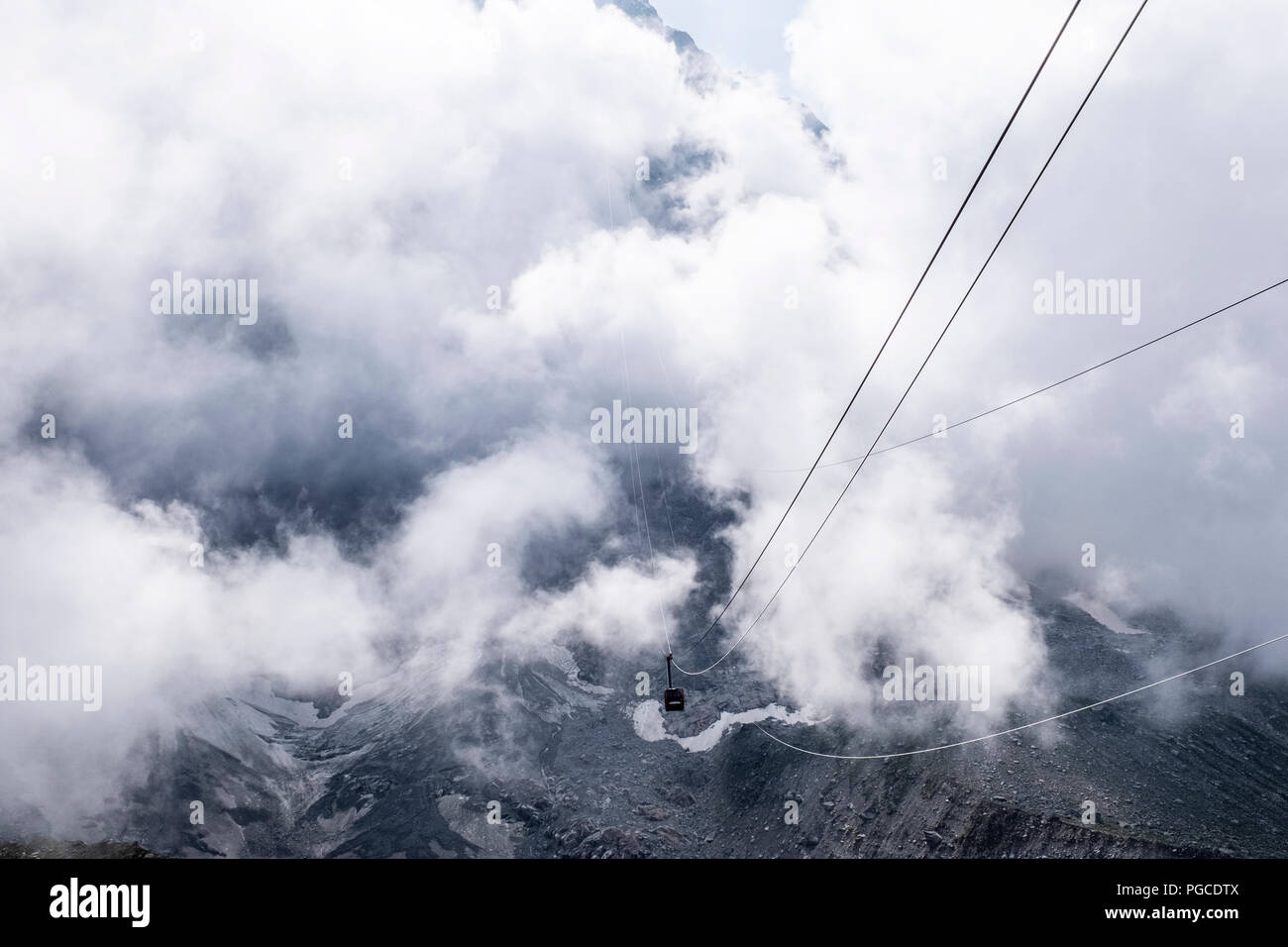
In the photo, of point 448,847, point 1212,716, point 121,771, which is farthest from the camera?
point 121,771

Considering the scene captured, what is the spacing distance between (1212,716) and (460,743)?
99.6 metres

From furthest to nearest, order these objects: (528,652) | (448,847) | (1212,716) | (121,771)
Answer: (528,652)
(121,771)
(1212,716)
(448,847)

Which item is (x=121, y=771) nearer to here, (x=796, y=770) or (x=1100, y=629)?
(x=796, y=770)

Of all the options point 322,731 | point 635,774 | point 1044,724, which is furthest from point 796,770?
point 322,731

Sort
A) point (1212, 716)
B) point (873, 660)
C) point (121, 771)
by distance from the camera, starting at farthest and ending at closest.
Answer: point (873, 660) < point (121, 771) < point (1212, 716)

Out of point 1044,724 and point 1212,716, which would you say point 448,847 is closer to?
point 1044,724

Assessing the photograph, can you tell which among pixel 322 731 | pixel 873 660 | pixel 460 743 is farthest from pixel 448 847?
pixel 873 660

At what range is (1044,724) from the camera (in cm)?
8881
